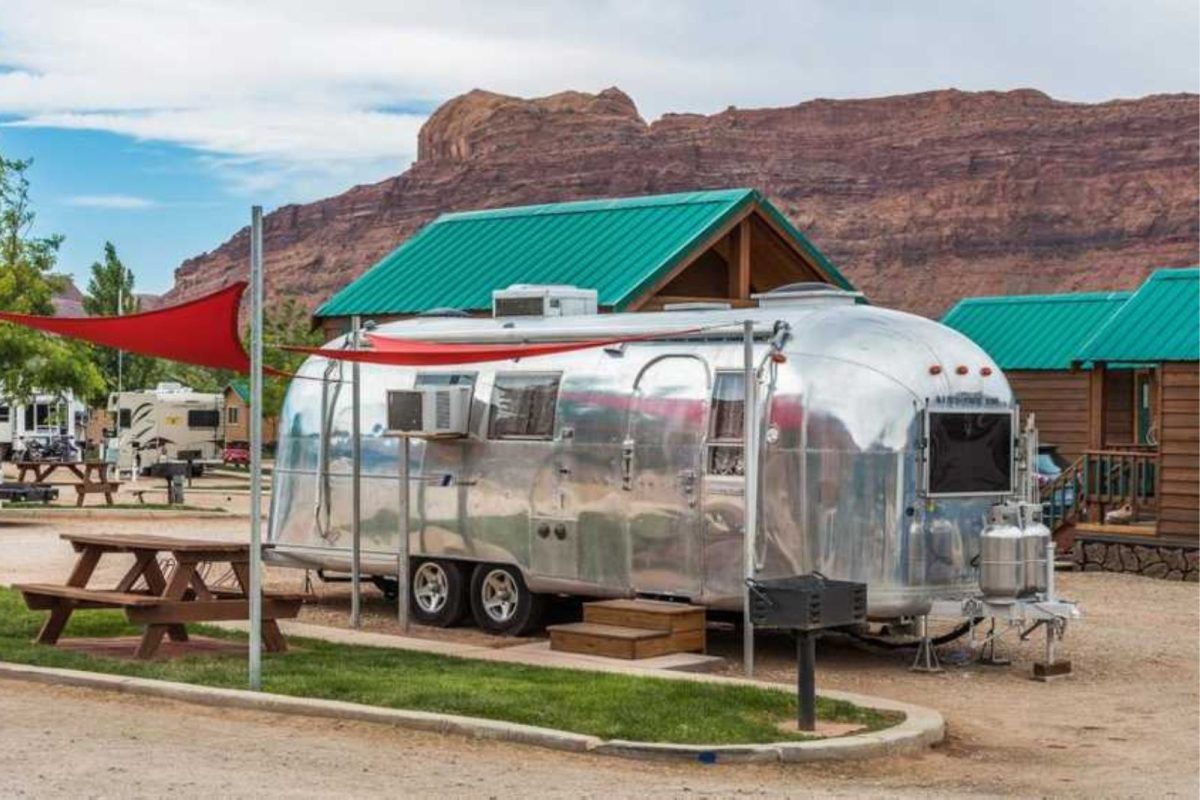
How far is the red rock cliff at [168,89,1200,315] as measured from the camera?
146m

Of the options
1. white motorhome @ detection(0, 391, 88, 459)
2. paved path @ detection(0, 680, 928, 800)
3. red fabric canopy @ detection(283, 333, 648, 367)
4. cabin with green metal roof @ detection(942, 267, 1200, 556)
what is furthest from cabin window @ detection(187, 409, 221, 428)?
paved path @ detection(0, 680, 928, 800)

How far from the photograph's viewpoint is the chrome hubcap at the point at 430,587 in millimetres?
16844

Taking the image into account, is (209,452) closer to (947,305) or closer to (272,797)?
(272,797)

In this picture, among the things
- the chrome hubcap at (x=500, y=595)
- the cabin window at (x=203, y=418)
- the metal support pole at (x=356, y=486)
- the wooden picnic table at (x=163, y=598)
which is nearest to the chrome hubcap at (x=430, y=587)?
the chrome hubcap at (x=500, y=595)

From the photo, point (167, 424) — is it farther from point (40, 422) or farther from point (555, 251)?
point (555, 251)

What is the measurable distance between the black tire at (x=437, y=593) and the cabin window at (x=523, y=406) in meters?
1.27

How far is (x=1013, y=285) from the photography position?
468 feet

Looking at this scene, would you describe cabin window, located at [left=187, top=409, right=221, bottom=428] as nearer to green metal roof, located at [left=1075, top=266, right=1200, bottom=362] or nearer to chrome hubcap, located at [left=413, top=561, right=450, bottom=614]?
green metal roof, located at [left=1075, top=266, right=1200, bottom=362]

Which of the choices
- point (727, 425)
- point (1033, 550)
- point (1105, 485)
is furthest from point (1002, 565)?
point (1105, 485)

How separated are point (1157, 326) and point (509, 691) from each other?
1608 cm

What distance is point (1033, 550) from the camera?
48.1 feet

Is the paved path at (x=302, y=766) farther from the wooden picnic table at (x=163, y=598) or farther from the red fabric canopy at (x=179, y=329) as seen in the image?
the red fabric canopy at (x=179, y=329)

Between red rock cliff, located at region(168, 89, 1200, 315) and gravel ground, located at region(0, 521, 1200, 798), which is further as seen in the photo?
red rock cliff, located at region(168, 89, 1200, 315)

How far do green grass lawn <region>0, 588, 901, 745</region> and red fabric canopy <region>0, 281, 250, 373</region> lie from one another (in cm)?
206
